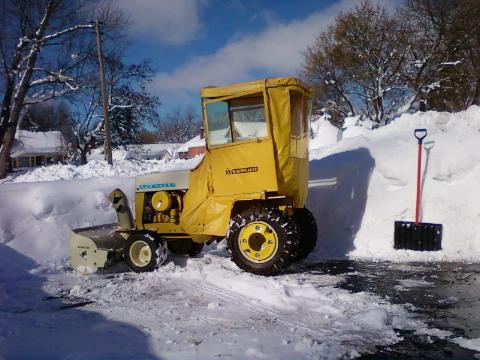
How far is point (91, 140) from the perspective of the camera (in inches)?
1513

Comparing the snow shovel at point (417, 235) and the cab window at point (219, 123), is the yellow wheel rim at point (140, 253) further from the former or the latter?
the snow shovel at point (417, 235)

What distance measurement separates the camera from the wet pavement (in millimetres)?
4398

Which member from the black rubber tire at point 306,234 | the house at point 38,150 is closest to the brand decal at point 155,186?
the black rubber tire at point 306,234

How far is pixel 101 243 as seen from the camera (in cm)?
798

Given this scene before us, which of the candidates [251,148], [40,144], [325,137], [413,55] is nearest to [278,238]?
[251,148]

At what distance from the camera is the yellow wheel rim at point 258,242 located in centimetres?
716

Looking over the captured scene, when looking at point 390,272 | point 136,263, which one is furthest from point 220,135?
point 390,272

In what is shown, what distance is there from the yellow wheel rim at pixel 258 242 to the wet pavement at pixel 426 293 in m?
0.87

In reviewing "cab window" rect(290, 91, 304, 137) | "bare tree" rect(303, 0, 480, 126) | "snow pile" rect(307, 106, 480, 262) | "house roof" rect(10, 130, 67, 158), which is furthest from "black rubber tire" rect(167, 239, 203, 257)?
"house roof" rect(10, 130, 67, 158)

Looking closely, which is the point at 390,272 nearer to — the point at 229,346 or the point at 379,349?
the point at 379,349

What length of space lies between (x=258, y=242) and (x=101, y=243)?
2588 mm

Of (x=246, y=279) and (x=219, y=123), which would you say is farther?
(x=219, y=123)

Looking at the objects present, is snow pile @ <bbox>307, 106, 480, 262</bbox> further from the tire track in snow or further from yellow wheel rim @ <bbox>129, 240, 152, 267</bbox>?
yellow wheel rim @ <bbox>129, 240, 152, 267</bbox>

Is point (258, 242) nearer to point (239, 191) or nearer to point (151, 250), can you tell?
point (239, 191)
